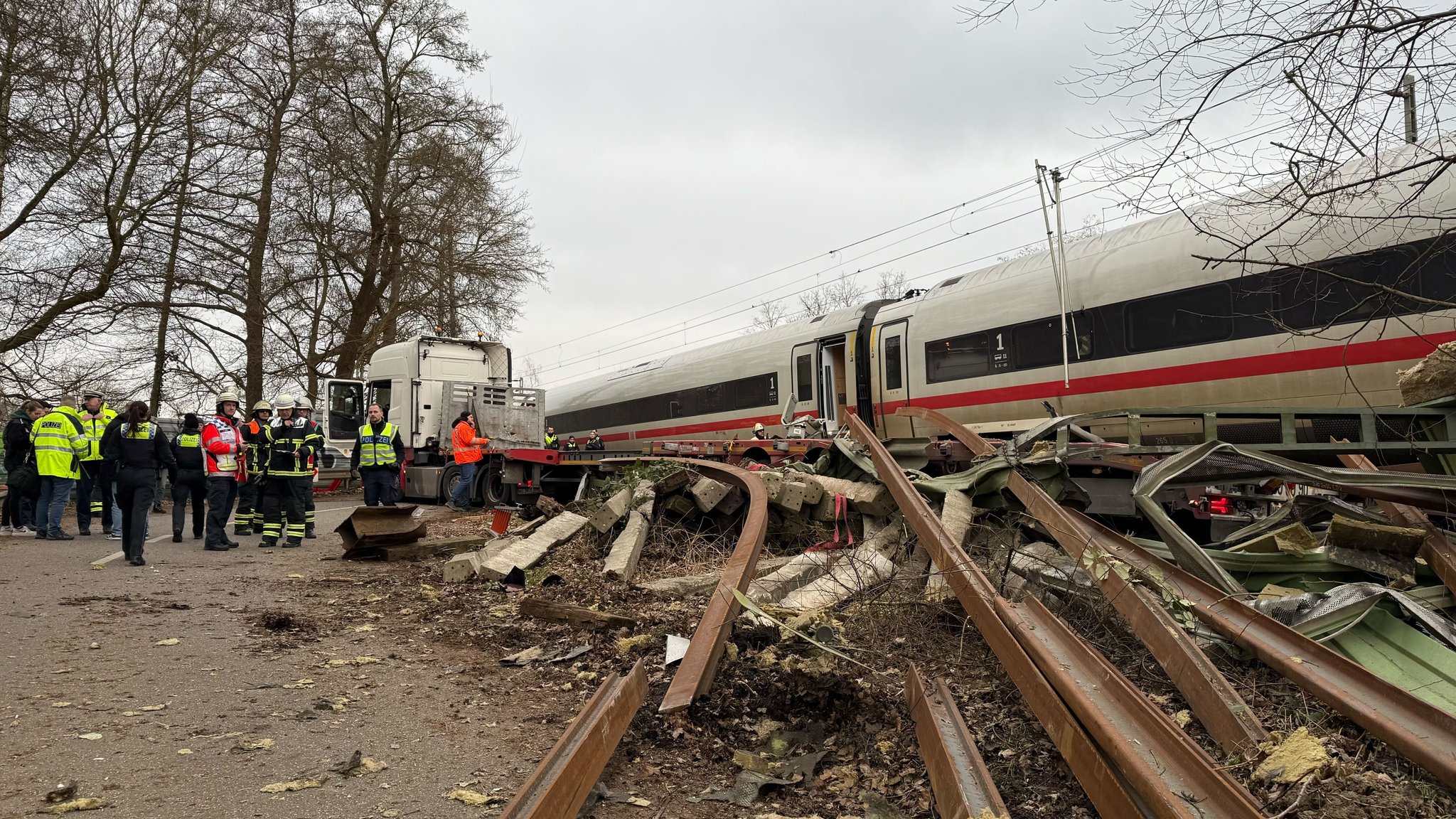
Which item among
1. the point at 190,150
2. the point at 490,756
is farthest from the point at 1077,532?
the point at 190,150

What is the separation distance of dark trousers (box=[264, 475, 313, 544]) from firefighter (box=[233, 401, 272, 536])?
0.25 metres

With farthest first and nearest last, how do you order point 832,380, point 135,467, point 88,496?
point 832,380 → point 88,496 → point 135,467

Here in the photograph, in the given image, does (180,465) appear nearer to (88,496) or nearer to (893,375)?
(88,496)

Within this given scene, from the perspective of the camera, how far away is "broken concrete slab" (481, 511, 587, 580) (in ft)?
23.3

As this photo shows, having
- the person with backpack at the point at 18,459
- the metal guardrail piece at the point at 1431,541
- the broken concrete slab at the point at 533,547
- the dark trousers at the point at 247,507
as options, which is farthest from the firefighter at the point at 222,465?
the metal guardrail piece at the point at 1431,541

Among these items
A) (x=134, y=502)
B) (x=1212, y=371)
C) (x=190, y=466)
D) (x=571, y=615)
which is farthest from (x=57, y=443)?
(x=1212, y=371)

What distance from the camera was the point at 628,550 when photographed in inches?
271

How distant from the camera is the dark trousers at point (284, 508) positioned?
32.4 ft

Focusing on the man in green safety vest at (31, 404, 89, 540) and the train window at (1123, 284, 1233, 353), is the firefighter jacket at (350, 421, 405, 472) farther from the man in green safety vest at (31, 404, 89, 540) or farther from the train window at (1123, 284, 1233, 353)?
the train window at (1123, 284, 1233, 353)

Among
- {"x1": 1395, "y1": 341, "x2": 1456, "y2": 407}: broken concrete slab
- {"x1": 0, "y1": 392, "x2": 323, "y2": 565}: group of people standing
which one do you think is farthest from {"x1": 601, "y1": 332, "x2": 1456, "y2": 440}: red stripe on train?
{"x1": 0, "y1": 392, "x2": 323, "y2": 565}: group of people standing

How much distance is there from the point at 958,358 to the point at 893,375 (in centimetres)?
138

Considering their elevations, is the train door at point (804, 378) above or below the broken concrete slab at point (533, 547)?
above

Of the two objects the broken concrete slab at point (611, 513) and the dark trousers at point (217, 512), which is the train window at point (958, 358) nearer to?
the broken concrete slab at point (611, 513)

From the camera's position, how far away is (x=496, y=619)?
19.8 feet
